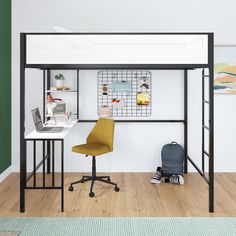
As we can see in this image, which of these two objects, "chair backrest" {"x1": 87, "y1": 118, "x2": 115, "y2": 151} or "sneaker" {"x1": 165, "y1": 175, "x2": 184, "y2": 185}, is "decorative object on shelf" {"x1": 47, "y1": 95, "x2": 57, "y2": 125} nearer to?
"chair backrest" {"x1": 87, "y1": 118, "x2": 115, "y2": 151}

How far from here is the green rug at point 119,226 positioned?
3154 mm

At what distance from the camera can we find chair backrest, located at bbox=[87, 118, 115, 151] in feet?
14.8

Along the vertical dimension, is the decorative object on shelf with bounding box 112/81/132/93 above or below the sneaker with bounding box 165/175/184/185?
above

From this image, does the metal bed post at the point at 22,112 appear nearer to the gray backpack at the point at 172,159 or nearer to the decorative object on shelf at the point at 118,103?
the decorative object on shelf at the point at 118,103

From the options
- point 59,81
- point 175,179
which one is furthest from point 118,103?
point 175,179

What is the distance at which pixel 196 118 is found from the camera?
16.9 feet

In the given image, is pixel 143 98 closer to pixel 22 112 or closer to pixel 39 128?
pixel 39 128

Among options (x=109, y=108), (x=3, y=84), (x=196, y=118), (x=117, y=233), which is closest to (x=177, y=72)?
(x=196, y=118)

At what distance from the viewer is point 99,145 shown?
14.7ft

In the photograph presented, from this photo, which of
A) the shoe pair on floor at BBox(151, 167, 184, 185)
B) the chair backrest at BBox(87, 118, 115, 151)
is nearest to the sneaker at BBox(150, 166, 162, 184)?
the shoe pair on floor at BBox(151, 167, 184, 185)

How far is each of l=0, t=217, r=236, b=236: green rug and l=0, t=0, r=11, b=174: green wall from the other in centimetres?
154

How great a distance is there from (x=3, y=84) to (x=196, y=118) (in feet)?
8.41

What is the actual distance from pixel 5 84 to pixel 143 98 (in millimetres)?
1802

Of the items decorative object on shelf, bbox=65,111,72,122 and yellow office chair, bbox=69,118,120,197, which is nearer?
yellow office chair, bbox=69,118,120,197
